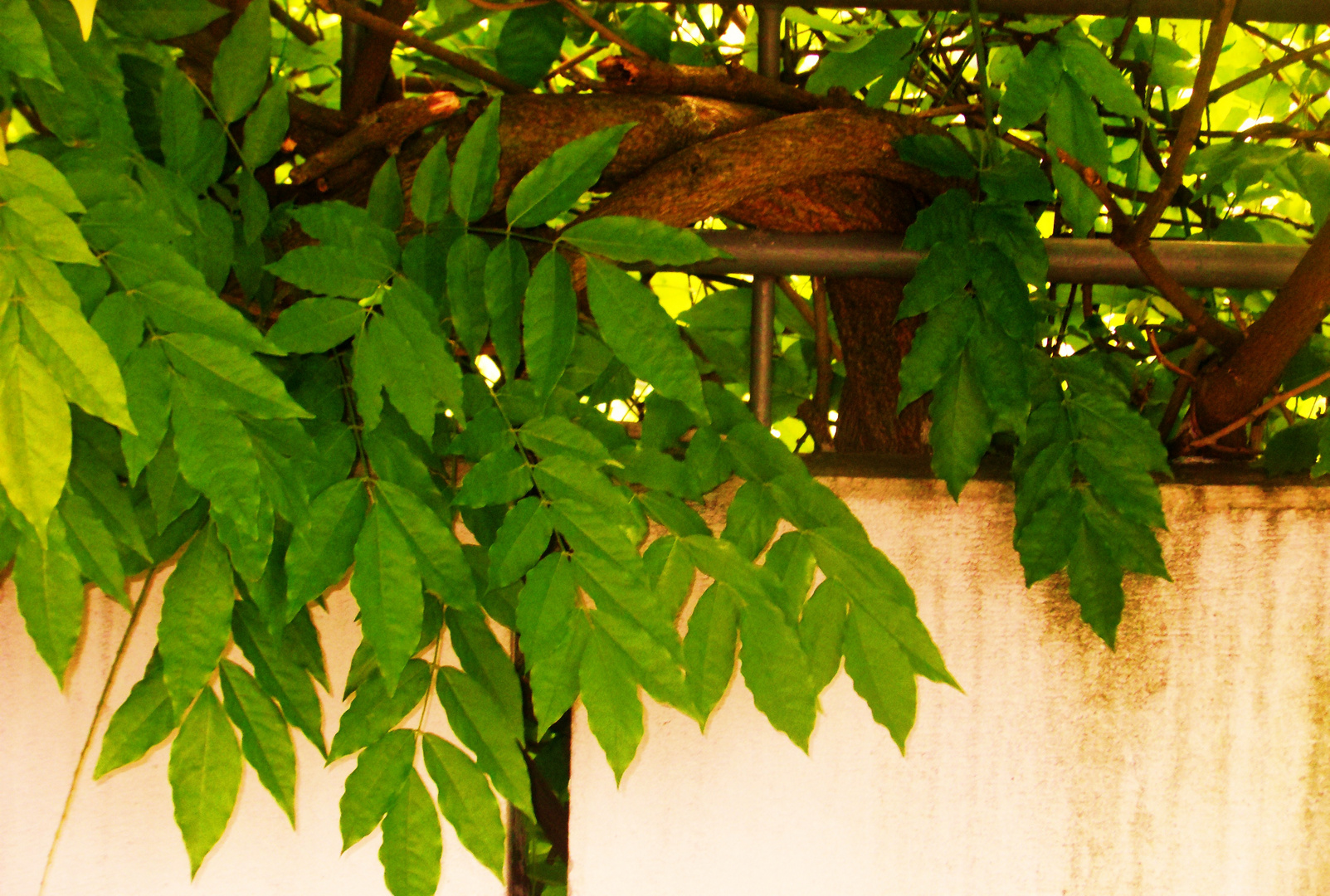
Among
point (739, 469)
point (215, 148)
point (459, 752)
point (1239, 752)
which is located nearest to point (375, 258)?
point (215, 148)

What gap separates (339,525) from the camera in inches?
34.4

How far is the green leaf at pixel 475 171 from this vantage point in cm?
93

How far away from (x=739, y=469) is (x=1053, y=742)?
65 centimetres

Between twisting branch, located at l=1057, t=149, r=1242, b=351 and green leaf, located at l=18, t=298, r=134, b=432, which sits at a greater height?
twisting branch, located at l=1057, t=149, r=1242, b=351

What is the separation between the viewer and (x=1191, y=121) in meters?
1.04

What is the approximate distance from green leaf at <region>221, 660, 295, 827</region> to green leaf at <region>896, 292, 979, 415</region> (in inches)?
31.8

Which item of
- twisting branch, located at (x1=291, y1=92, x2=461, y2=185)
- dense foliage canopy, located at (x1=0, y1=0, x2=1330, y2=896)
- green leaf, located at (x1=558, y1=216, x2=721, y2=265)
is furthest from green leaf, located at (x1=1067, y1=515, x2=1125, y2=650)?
twisting branch, located at (x1=291, y1=92, x2=461, y2=185)

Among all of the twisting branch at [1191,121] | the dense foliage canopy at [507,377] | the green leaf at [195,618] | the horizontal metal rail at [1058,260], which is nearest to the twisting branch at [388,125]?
the dense foliage canopy at [507,377]

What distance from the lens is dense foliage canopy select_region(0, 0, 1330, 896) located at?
30.2 inches

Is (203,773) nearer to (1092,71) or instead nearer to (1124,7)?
(1092,71)

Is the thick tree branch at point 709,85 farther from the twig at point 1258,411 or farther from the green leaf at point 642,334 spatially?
the twig at point 1258,411

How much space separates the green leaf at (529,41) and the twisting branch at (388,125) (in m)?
0.16

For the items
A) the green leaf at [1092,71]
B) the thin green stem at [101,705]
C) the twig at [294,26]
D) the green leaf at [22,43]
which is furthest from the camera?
the twig at [294,26]

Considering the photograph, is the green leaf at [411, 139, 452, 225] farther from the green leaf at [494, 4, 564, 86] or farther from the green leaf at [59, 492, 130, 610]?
the green leaf at [59, 492, 130, 610]
